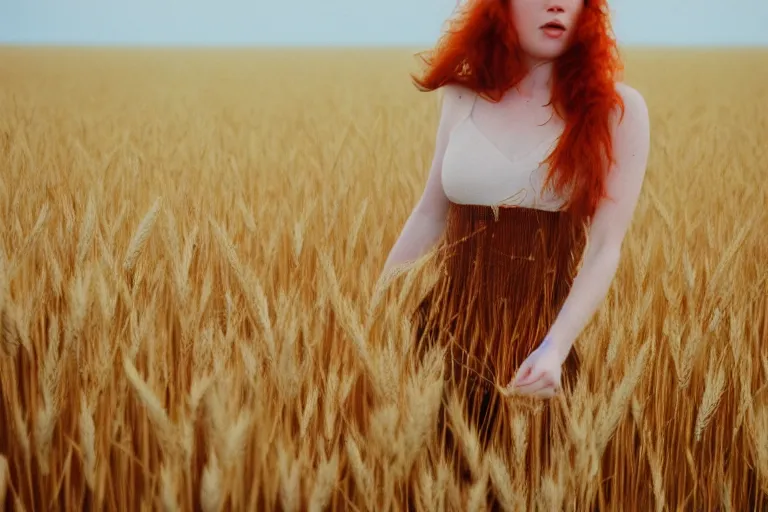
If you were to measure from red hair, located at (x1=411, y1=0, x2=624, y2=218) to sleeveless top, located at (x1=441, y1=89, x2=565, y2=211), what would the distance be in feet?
0.08

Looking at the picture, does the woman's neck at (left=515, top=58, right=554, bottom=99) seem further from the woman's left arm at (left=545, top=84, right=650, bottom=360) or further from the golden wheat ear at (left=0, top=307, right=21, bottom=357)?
the golden wheat ear at (left=0, top=307, right=21, bottom=357)

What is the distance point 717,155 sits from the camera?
257cm

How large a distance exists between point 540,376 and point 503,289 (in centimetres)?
17

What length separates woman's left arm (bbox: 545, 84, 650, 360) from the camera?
2.90 feet

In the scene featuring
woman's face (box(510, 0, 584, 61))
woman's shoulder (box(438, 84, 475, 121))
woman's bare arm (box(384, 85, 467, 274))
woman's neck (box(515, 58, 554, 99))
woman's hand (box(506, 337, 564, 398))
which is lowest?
woman's hand (box(506, 337, 564, 398))

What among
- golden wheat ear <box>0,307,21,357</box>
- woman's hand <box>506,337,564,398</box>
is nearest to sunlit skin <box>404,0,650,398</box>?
woman's hand <box>506,337,564,398</box>

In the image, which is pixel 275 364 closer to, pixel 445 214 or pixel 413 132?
pixel 445 214

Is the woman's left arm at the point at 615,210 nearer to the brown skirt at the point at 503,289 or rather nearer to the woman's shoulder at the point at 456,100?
the brown skirt at the point at 503,289

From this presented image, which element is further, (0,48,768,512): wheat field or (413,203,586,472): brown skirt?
(413,203,586,472): brown skirt

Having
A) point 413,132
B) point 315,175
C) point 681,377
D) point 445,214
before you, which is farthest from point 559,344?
point 413,132

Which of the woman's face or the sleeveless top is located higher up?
the woman's face

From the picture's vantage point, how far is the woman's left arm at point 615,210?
885 mm

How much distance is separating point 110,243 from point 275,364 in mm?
375

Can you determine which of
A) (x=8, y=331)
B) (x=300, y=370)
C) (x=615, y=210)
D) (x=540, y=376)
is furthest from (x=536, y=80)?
(x=8, y=331)
